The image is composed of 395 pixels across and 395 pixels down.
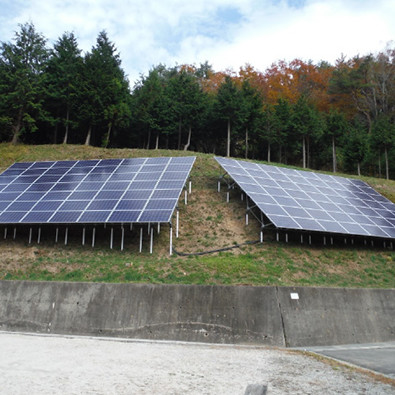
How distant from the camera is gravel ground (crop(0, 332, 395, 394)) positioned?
7.05m

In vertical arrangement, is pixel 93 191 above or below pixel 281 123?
below

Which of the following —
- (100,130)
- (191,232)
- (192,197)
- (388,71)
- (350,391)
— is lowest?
(350,391)

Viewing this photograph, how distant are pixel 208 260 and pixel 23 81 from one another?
33.0 metres

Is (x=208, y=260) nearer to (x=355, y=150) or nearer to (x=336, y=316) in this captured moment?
(x=336, y=316)

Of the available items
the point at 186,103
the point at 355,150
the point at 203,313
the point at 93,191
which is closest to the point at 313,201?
the point at 203,313

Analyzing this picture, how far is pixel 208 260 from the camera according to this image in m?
18.6

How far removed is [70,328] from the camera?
13797 millimetres

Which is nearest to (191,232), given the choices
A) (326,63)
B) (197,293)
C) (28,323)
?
(197,293)

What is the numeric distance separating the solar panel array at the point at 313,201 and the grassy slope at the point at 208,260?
1.65 meters

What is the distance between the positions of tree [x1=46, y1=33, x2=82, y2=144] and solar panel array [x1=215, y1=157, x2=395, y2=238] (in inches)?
982

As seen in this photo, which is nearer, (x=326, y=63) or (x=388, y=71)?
(x=388, y=71)

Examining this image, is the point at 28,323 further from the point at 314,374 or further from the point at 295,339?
the point at 314,374

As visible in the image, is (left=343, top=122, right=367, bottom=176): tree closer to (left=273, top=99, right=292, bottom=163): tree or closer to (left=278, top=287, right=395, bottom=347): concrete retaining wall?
(left=273, top=99, right=292, bottom=163): tree

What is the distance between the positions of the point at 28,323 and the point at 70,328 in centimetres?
173
